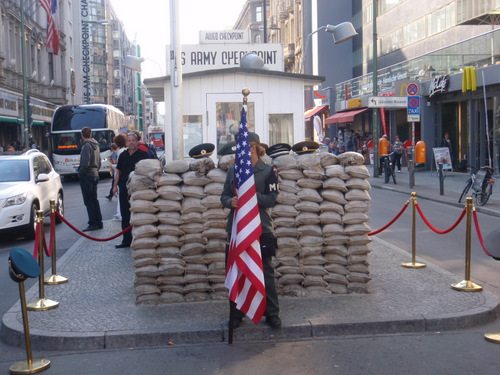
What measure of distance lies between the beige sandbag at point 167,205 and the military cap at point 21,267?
1947 millimetres

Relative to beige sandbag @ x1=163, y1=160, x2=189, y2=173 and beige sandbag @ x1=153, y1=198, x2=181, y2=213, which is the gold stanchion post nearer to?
beige sandbag @ x1=153, y1=198, x2=181, y2=213

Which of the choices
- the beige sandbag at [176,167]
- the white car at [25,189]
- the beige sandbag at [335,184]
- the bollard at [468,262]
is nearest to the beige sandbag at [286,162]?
the beige sandbag at [335,184]

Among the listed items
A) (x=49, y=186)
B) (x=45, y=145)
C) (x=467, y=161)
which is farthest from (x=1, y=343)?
(x=45, y=145)

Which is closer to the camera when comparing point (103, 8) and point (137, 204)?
point (137, 204)

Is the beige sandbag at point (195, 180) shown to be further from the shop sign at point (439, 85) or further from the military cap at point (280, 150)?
the shop sign at point (439, 85)

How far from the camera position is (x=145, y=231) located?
688 cm

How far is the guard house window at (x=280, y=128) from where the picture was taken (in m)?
10.8

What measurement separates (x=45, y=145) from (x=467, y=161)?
34162mm

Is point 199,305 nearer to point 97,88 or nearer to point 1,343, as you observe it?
point 1,343

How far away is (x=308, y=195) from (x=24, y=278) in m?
3.18

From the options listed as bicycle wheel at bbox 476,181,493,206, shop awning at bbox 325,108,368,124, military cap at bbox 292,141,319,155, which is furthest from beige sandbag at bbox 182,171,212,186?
shop awning at bbox 325,108,368,124

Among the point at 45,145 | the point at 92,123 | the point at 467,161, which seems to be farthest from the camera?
the point at 45,145

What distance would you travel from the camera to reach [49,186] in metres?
13.7

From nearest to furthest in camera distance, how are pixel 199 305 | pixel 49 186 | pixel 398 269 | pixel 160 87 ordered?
pixel 199 305
pixel 398 269
pixel 160 87
pixel 49 186
